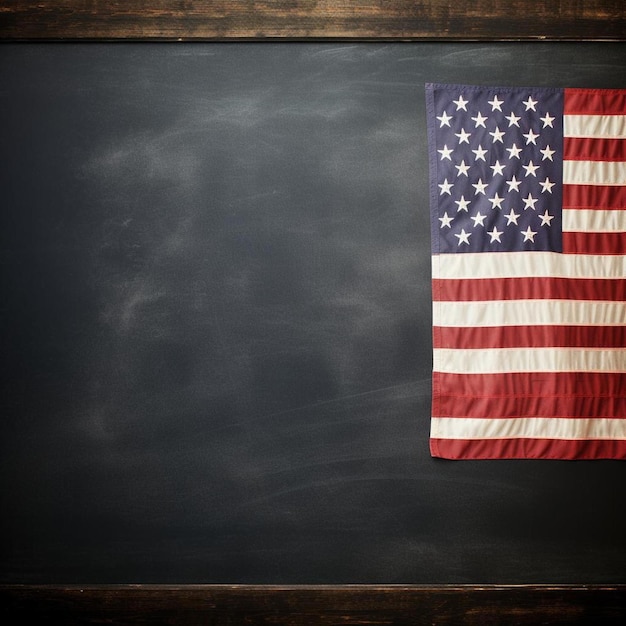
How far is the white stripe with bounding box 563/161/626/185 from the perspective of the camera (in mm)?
3139

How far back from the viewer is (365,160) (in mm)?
3170

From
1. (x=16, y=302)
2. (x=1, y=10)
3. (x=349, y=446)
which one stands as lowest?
(x=349, y=446)

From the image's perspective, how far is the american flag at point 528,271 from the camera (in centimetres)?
309

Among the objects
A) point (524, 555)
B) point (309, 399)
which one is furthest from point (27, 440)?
point (524, 555)

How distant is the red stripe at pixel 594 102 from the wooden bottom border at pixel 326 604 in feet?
7.21

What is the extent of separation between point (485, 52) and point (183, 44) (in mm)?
1421

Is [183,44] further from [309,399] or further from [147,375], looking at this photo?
[309,399]

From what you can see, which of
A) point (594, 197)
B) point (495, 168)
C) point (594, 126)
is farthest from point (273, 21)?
point (594, 197)

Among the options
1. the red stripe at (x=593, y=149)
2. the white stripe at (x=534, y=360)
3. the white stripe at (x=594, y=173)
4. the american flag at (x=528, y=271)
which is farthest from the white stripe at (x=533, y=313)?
the red stripe at (x=593, y=149)

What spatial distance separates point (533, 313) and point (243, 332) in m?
1.34

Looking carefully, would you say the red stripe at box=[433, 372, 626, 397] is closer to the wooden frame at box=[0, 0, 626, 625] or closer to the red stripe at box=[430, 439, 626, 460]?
the red stripe at box=[430, 439, 626, 460]

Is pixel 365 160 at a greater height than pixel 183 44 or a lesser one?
lesser

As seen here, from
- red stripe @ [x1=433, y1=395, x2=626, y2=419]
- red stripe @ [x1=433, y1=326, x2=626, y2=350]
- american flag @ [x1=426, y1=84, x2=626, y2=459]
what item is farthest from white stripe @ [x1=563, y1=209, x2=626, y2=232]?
red stripe @ [x1=433, y1=395, x2=626, y2=419]

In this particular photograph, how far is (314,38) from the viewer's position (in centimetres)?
315
